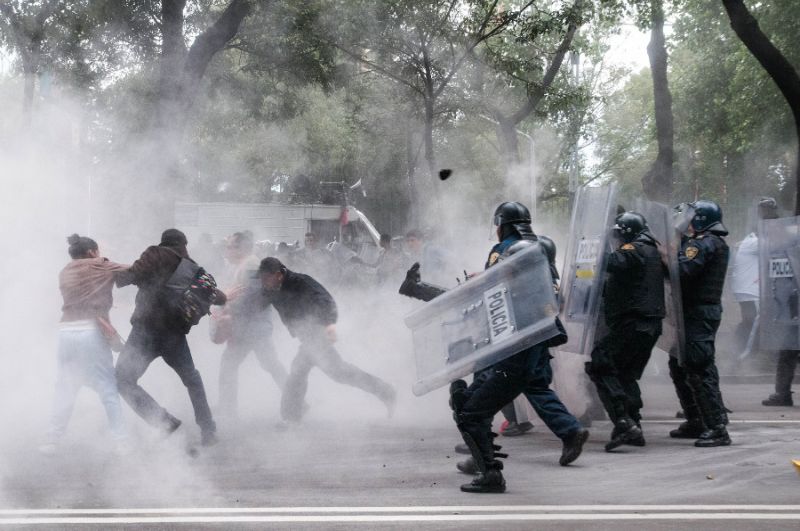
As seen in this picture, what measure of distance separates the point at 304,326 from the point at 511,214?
9.27 ft

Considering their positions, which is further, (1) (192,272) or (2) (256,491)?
(1) (192,272)

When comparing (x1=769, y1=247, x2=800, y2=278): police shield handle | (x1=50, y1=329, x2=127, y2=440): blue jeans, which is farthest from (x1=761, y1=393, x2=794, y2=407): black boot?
(x1=50, y1=329, x2=127, y2=440): blue jeans

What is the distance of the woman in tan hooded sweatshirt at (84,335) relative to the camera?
679cm

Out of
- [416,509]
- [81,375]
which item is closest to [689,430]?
[416,509]

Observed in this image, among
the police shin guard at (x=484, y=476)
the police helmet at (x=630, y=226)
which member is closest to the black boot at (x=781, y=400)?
the police helmet at (x=630, y=226)

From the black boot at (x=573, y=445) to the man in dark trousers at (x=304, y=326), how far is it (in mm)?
2436

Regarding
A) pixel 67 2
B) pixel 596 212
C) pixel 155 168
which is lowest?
pixel 596 212

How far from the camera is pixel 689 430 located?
701 cm

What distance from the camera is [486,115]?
18.5 meters

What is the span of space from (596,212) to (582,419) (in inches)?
65.0

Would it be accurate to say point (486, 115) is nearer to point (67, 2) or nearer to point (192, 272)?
point (67, 2)

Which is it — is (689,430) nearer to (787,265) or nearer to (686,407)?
(686,407)

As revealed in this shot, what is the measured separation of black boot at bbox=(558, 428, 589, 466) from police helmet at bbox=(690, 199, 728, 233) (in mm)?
1841

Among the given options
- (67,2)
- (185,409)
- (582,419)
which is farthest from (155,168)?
(582,419)
